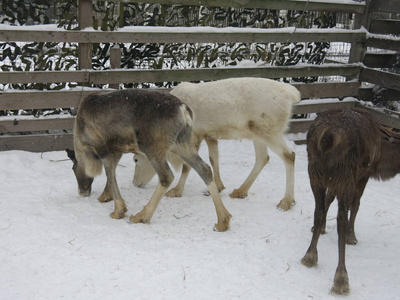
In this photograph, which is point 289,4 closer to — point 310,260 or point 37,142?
point 37,142

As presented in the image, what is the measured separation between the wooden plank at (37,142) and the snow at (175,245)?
324 millimetres

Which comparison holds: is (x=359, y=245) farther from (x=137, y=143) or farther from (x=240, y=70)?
(x=240, y=70)

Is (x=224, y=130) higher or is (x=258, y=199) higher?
(x=224, y=130)

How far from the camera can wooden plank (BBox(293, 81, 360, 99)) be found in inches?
337

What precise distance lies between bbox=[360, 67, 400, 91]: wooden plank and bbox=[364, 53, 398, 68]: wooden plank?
11.5 inches

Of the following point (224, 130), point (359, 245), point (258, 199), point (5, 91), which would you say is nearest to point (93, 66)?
point (5, 91)

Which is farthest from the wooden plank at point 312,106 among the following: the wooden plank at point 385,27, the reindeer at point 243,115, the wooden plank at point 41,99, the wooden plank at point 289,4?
the wooden plank at point 41,99

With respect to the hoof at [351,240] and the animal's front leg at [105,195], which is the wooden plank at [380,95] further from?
the animal's front leg at [105,195]

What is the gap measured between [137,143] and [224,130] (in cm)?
130

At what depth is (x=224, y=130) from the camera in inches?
239

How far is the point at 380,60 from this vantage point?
9.07m

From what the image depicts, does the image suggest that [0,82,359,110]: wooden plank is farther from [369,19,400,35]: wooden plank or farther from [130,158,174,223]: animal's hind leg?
[369,19,400,35]: wooden plank

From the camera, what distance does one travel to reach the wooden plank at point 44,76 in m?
6.80

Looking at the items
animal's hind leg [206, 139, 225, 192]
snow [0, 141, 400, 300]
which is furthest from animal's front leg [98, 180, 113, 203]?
animal's hind leg [206, 139, 225, 192]
